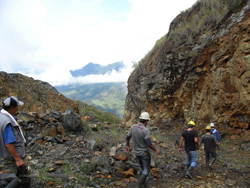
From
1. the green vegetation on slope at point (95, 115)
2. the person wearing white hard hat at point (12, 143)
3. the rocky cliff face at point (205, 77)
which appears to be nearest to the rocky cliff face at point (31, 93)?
the green vegetation on slope at point (95, 115)

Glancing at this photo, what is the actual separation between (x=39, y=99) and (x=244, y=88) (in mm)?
12074

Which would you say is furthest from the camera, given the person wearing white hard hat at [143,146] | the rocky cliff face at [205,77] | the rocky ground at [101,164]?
the rocky cliff face at [205,77]

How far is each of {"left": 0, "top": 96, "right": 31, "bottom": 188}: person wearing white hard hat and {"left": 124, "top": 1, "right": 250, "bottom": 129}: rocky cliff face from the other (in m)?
8.74

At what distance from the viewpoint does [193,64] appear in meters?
9.87

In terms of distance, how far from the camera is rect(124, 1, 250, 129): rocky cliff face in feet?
24.8

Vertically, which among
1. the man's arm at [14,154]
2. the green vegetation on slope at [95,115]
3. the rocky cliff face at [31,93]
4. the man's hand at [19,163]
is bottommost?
the green vegetation on slope at [95,115]

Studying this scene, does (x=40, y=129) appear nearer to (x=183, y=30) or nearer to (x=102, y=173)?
(x=102, y=173)

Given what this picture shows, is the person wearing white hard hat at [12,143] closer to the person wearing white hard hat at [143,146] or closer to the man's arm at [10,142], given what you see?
the man's arm at [10,142]

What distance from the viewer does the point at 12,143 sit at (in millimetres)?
2557

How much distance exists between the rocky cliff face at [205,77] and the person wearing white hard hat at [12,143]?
874 cm

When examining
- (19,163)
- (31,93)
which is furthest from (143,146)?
(31,93)

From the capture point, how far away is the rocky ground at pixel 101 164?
3947mm

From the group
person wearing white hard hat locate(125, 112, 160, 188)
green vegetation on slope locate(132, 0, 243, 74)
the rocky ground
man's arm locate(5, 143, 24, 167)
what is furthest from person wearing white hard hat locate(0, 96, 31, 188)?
green vegetation on slope locate(132, 0, 243, 74)

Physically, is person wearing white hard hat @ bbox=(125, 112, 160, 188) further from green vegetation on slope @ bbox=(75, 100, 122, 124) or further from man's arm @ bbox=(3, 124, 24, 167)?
green vegetation on slope @ bbox=(75, 100, 122, 124)
